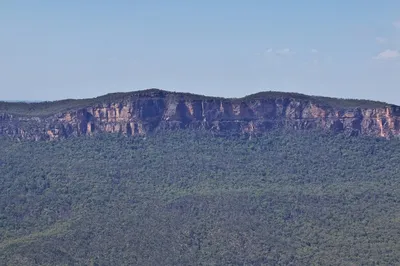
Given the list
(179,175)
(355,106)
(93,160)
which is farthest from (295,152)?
(93,160)

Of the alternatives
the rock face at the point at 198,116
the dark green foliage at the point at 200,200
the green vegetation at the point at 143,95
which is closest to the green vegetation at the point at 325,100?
the green vegetation at the point at 143,95

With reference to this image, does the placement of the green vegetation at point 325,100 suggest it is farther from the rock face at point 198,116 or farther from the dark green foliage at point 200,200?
the dark green foliage at point 200,200

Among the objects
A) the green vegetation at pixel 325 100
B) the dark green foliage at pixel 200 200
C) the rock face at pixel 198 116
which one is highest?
the green vegetation at pixel 325 100

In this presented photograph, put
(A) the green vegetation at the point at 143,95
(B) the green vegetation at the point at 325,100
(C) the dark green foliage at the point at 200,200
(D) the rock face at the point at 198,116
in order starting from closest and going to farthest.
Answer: (C) the dark green foliage at the point at 200,200 → (D) the rock face at the point at 198,116 → (B) the green vegetation at the point at 325,100 → (A) the green vegetation at the point at 143,95

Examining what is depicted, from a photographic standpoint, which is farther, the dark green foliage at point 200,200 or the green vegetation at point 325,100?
the green vegetation at point 325,100

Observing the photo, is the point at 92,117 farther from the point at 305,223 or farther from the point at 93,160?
the point at 305,223

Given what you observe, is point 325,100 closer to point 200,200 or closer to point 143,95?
point 143,95

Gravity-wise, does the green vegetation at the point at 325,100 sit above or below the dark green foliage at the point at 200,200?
above

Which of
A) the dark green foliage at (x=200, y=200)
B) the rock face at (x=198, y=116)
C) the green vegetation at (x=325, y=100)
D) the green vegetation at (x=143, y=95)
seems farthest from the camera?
the green vegetation at (x=143, y=95)
